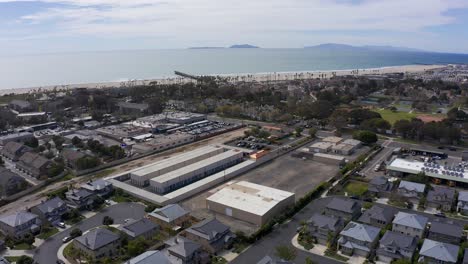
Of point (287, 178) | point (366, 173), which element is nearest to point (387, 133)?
point (366, 173)

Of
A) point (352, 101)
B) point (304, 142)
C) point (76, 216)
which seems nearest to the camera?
point (76, 216)

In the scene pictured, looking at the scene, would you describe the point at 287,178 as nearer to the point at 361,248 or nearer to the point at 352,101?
A: the point at 361,248

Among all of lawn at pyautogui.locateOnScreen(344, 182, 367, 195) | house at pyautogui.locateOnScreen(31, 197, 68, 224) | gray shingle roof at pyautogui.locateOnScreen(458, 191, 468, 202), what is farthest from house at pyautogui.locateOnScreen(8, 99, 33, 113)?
gray shingle roof at pyautogui.locateOnScreen(458, 191, 468, 202)

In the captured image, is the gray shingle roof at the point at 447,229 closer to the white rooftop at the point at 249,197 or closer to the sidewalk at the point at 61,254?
the white rooftop at the point at 249,197

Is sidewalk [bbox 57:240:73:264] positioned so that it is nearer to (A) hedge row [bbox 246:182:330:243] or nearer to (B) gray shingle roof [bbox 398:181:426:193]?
(A) hedge row [bbox 246:182:330:243]

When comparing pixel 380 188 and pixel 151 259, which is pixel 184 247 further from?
pixel 380 188

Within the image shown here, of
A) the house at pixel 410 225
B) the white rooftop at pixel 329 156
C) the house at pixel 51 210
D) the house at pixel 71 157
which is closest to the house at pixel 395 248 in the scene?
the house at pixel 410 225
